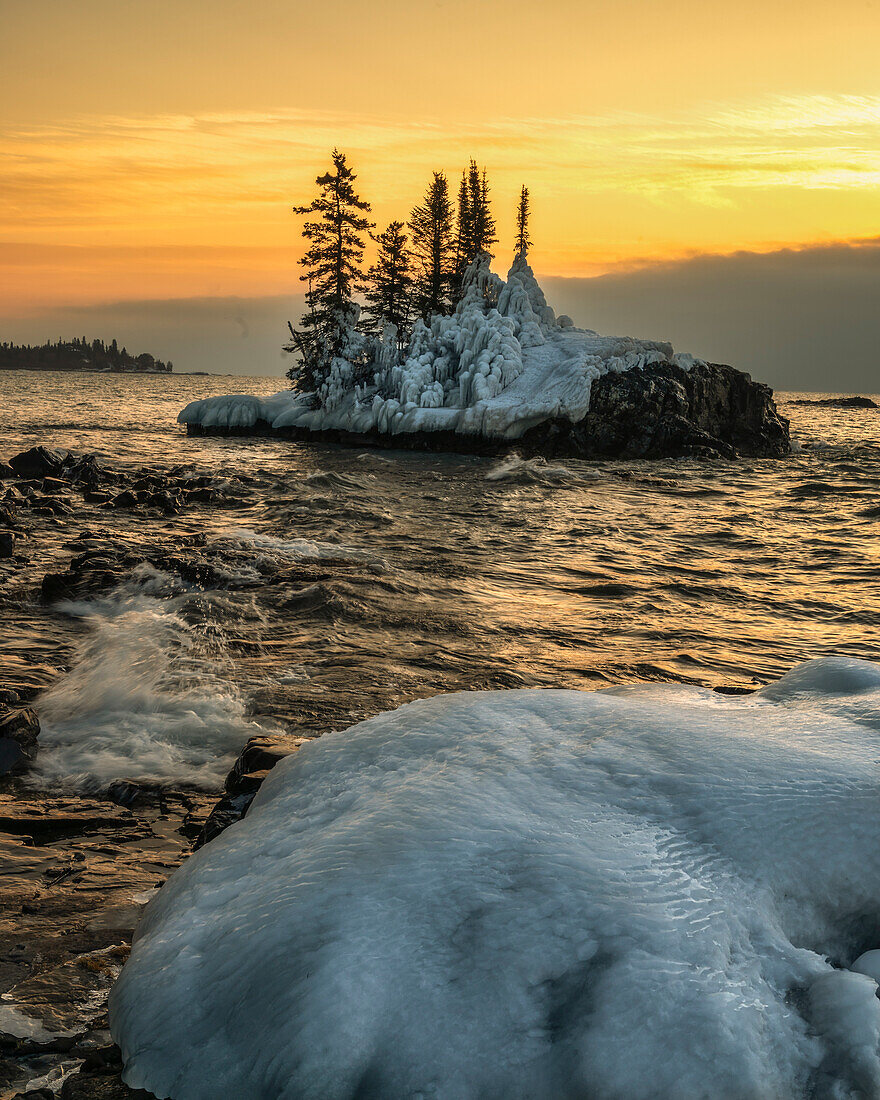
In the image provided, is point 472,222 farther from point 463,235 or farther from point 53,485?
point 53,485

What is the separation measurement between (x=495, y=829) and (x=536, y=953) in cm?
67

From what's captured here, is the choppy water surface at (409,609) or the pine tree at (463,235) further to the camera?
the pine tree at (463,235)

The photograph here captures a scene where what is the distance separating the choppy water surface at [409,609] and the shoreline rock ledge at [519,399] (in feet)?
45.6

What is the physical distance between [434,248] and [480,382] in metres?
24.6

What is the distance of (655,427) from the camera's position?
3959 centimetres

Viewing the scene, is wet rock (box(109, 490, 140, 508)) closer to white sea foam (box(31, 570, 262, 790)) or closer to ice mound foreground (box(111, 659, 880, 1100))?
white sea foam (box(31, 570, 262, 790))

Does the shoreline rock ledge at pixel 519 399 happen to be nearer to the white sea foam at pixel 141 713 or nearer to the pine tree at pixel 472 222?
the pine tree at pixel 472 222

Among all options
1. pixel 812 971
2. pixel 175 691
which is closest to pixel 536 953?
pixel 812 971

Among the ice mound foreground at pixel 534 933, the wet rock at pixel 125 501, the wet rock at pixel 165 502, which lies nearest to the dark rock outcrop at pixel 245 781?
the ice mound foreground at pixel 534 933

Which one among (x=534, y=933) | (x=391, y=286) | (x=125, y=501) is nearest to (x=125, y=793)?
(x=534, y=933)

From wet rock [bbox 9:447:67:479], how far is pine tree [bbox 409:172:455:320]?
120ft

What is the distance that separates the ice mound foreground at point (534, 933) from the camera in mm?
2652

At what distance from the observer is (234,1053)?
2.84 meters

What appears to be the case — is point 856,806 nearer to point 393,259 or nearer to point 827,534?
point 827,534
